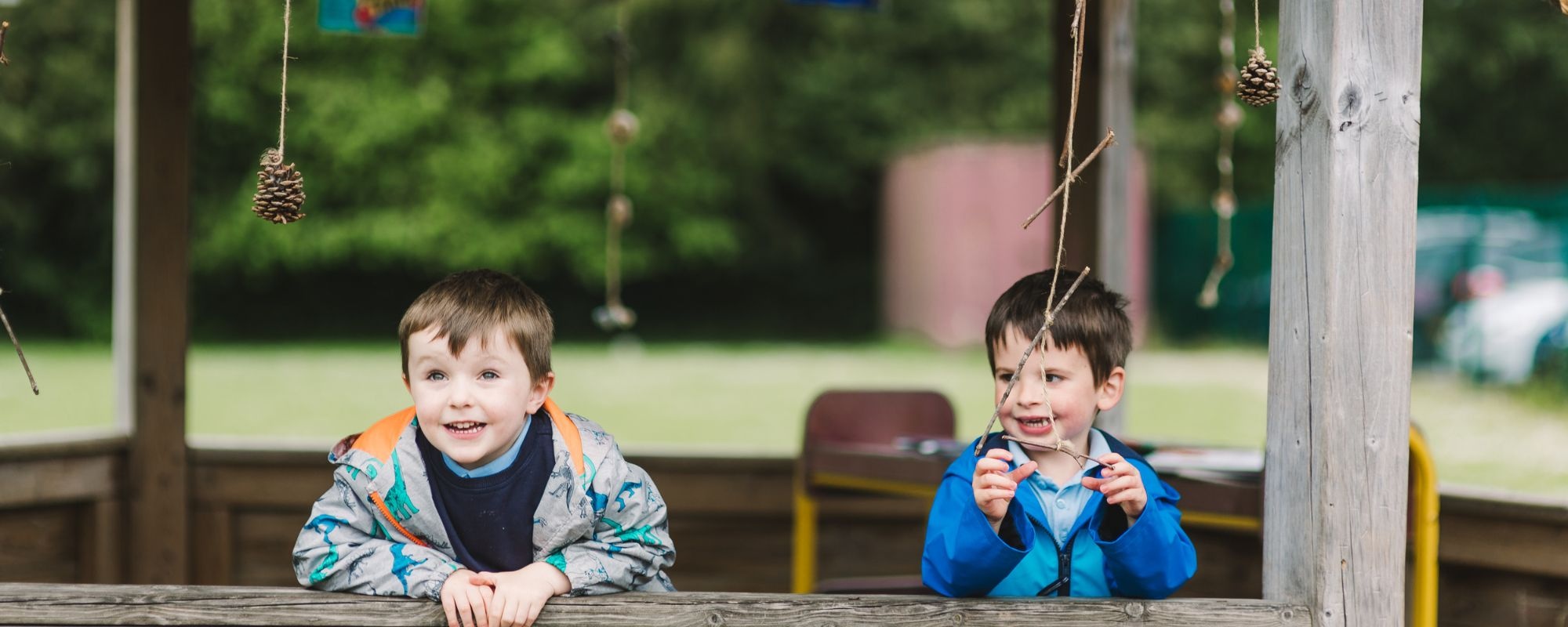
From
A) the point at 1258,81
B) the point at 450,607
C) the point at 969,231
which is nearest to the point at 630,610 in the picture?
the point at 450,607

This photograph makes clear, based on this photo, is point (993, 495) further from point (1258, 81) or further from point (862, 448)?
point (862, 448)

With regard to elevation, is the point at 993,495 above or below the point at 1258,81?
below

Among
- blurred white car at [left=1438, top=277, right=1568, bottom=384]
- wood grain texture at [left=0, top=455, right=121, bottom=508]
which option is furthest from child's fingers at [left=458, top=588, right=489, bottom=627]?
blurred white car at [left=1438, top=277, right=1568, bottom=384]

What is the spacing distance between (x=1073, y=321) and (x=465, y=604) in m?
0.92

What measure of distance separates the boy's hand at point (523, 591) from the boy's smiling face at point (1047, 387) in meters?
0.66

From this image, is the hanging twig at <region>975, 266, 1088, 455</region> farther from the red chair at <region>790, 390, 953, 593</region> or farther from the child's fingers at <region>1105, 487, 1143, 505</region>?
the red chair at <region>790, 390, 953, 593</region>

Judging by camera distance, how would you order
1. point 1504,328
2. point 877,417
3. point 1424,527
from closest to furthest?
1. point 1424,527
2. point 877,417
3. point 1504,328

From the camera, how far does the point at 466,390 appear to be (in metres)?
1.90

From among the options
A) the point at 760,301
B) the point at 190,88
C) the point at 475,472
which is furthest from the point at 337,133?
the point at 475,472

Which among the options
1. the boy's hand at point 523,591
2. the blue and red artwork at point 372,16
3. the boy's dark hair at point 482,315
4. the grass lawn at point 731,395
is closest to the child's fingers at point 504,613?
the boy's hand at point 523,591

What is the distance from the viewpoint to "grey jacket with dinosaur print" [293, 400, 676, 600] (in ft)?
6.21

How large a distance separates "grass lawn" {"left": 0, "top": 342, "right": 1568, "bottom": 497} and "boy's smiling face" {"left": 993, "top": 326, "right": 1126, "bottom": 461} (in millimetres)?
6602

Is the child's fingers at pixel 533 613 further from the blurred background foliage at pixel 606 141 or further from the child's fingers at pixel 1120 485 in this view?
the blurred background foliage at pixel 606 141

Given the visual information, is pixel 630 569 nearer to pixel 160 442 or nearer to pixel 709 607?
pixel 709 607
